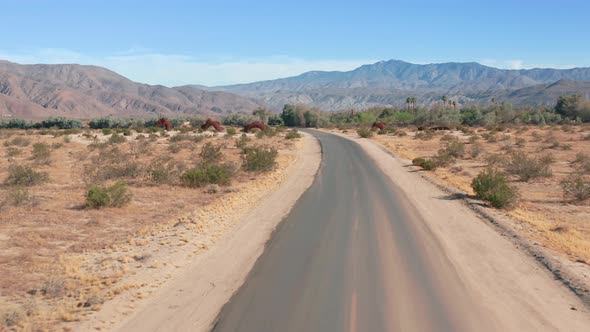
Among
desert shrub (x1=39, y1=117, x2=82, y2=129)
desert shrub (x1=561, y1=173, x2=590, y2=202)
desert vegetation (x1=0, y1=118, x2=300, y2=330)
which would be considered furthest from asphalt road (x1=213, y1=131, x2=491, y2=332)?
desert shrub (x1=39, y1=117, x2=82, y2=129)

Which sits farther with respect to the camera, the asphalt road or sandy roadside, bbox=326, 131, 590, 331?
sandy roadside, bbox=326, 131, 590, 331

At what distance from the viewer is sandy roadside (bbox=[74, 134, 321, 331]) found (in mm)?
8914

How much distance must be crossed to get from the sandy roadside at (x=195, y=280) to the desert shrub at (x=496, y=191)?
322 inches

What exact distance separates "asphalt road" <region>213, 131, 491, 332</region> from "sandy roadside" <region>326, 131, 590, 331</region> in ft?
1.33

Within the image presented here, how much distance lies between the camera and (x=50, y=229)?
1552 centimetres

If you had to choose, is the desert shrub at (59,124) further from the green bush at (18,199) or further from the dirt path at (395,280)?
the dirt path at (395,280)

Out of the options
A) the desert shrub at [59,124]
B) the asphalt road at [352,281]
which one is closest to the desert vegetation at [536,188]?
the asphalt road at [352,281]

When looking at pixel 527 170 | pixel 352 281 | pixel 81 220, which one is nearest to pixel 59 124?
pixel 81 220

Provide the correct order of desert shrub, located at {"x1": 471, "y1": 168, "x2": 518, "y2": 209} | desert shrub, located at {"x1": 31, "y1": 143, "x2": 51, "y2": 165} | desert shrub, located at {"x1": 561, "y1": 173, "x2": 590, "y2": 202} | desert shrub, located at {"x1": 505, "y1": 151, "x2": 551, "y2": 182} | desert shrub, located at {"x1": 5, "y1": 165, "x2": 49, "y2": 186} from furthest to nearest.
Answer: desert shrub, located at {"x1": 31, "y1": 143, "x2": 51, "y2": 165} < desert shrub, located at {"x1": 505, "y1": 151, "x2": 551, "y2": 182} < desert shrub, located at {"x1": 5, "y1": 165, "x2": 49, "y2": 186} < desert shrub, located at {"x1": 561, "y1": 173, "x2": 590, "y2": 202} < desert shrub, located at {"x1": 471, "y1": 168, "x2": 518, "y2": 209}

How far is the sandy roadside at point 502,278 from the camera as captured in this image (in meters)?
9.05

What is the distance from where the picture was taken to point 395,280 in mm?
10883

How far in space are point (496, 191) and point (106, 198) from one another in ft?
49.5

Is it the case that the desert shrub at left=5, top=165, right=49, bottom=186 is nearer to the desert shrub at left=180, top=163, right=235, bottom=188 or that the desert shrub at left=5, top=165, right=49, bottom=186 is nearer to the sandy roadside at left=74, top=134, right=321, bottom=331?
the desert shrub at left=180, top=163, right=235, bottom=188

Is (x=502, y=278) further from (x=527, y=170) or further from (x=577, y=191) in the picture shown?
(x=527, y=170)
